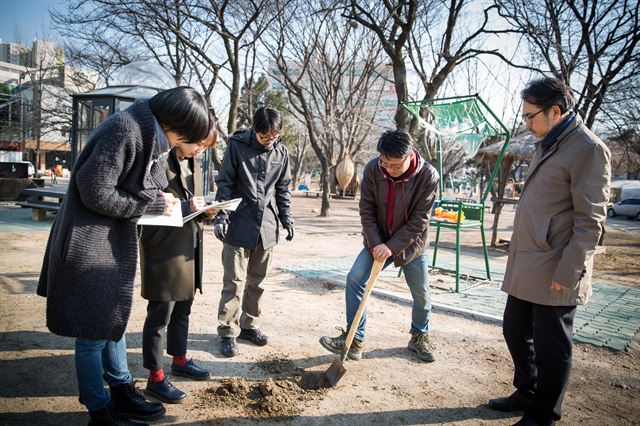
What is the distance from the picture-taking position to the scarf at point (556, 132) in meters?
2.36

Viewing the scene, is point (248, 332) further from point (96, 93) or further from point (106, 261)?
point (96, 93)

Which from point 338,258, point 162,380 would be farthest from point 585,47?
point 162,380

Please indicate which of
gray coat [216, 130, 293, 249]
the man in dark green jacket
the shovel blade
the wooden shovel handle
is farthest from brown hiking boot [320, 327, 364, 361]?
gray coat [216, 130, 293, 249]

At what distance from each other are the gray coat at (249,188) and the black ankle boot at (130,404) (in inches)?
49.8

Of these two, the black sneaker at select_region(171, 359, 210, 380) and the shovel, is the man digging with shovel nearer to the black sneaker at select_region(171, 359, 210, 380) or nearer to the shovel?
the shovel

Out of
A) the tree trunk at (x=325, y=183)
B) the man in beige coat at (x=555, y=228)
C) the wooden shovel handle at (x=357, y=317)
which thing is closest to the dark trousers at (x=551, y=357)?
the man in beige coat at (x=555, y=228)

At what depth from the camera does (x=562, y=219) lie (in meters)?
2.32

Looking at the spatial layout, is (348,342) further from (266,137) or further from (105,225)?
(105,225)

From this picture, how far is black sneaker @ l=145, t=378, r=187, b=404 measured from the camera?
2492 millimetres

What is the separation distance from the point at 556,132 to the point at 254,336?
264cm

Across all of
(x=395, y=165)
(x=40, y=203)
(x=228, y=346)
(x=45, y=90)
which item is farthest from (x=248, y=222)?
(x=45, y=90)

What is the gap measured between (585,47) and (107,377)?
40.9 ft

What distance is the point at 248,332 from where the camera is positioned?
349cm

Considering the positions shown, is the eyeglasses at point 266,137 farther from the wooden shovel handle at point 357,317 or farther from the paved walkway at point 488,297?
the paved walkway at point 488,297
